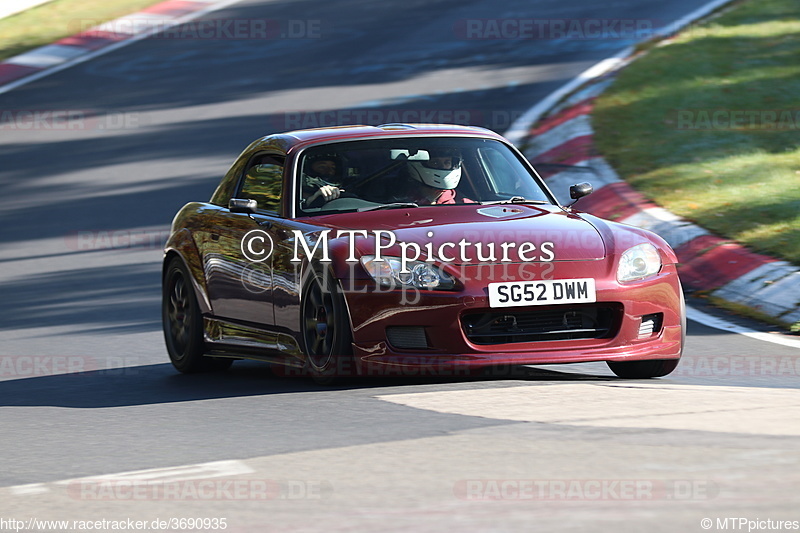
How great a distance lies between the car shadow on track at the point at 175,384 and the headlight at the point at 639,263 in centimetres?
60

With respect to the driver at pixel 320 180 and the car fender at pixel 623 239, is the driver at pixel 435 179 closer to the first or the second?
the driver at pixel 320 180

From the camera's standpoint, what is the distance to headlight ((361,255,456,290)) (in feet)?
23.9

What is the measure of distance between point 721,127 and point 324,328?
948 centimetres

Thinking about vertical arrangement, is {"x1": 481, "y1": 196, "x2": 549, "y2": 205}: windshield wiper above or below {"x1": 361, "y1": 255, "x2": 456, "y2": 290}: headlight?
above

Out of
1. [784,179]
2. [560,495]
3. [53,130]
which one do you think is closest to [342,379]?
[560,495]

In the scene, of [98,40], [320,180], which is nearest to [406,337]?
[320,180]

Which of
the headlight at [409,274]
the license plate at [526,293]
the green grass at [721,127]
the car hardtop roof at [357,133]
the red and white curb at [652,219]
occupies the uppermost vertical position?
the car hardtop roof at [357,133]

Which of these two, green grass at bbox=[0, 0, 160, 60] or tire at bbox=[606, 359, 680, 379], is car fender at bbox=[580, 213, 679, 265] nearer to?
tire at bbox=[606, 359, 680, 379]

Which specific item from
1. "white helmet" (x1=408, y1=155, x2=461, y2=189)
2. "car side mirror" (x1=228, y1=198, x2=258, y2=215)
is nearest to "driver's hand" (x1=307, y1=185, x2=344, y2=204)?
"car side mirror" (x1=228, y1=198, x2=258, y2=215)

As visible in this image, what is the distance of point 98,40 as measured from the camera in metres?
25.4

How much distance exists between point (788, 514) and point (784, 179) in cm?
935

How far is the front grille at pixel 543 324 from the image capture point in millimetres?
7332

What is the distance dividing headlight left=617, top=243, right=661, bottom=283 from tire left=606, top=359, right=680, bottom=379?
49cm

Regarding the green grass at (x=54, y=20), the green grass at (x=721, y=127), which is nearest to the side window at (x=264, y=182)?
the green grass at (x=721, y=127)
